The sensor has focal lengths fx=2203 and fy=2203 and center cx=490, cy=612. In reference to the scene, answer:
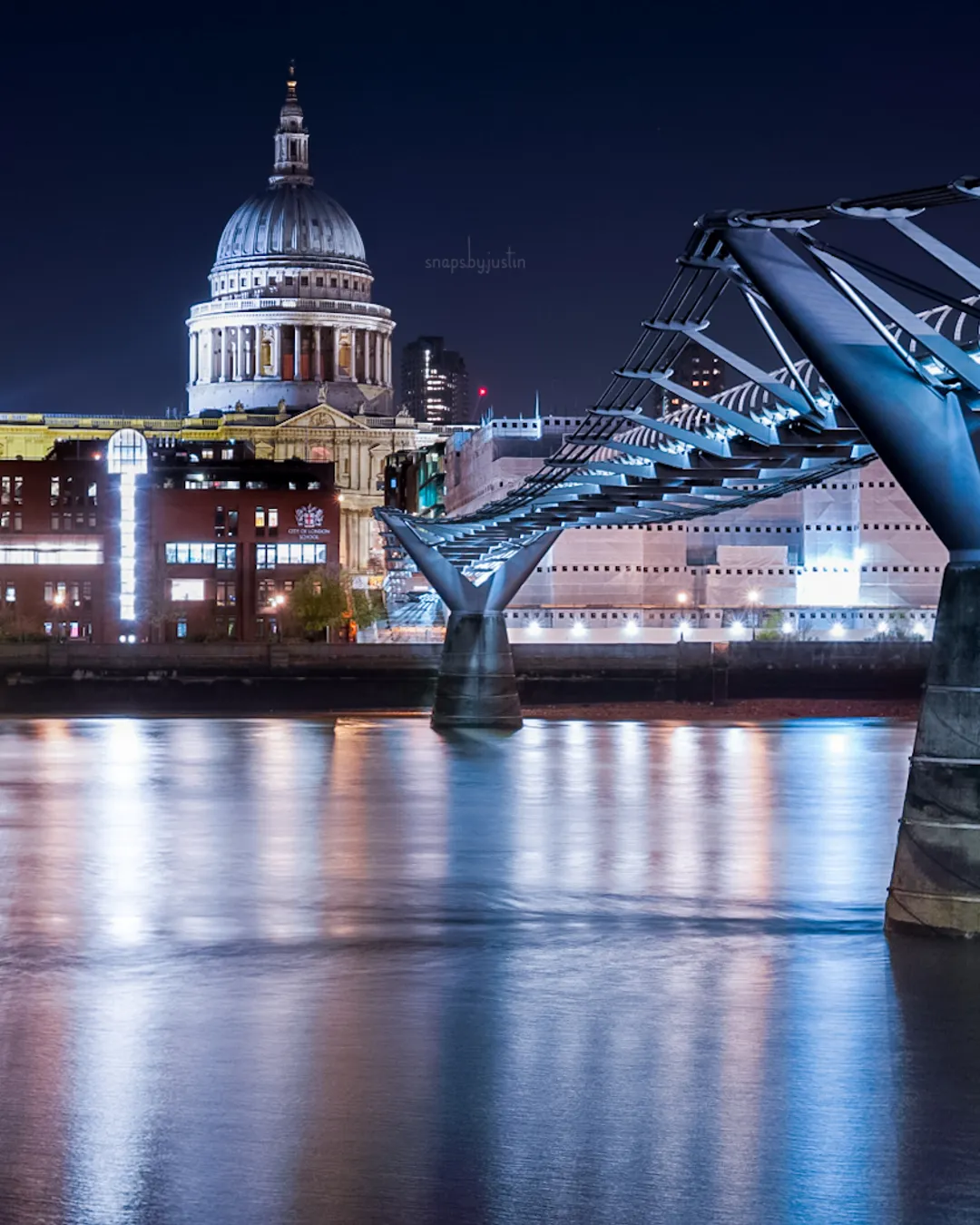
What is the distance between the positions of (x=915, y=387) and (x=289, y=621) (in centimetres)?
10995

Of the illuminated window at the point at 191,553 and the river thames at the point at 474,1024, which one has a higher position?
the illuminated window at the point at 191,553

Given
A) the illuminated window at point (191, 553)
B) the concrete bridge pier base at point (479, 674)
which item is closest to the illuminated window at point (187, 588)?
the illuminated window at point (191, 553)

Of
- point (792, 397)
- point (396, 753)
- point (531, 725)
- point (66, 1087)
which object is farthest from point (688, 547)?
point (66, 1087)

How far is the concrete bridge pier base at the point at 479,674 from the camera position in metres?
63.0

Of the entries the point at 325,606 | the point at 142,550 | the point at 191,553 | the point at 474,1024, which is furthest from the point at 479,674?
the point at 191,553

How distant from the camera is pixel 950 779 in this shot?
64.3 feet

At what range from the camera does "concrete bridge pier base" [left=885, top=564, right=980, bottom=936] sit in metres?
19.5

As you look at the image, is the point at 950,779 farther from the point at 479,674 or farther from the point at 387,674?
the point at 387,674

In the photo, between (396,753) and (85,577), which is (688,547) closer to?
(85,577)

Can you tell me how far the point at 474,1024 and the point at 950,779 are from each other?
5.33 meters

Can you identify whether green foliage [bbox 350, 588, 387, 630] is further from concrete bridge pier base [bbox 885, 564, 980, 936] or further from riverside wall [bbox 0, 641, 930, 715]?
concrete bridge pier base [bbox 885, 564, 980, 936]

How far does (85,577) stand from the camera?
125 metres

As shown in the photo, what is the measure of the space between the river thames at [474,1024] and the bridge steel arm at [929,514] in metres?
0.72

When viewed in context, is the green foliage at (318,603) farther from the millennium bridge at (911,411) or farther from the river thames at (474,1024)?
the millennium bridge at (911,411)
